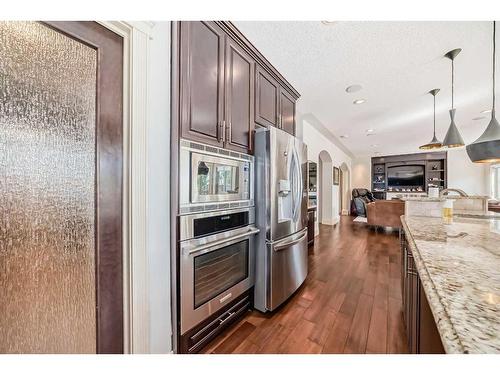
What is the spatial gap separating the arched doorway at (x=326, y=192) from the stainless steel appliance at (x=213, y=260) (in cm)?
499

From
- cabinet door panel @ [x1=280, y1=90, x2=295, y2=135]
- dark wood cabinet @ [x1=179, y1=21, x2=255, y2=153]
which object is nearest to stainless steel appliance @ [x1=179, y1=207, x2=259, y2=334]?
dark wood cabinet @ [x1=179, y1=21, x2=255, y2=153]

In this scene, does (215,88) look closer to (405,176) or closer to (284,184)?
(284,184)

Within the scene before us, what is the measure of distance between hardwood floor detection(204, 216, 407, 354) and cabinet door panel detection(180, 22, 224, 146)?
1452mm

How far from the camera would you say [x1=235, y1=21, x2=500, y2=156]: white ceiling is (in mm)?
1587

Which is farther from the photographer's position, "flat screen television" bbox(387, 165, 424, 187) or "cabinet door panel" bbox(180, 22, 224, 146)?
"flat screen television" bbox(387, 165, 424, 187)

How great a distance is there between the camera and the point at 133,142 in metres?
0.99

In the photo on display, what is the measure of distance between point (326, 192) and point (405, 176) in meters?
4.94

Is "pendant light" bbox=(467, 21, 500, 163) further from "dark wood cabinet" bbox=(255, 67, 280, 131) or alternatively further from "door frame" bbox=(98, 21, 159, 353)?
"door frame" bbox=(98, 21, 159, 353)

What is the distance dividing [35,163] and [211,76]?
3.48ft

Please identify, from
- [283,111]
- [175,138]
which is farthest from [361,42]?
[175,138]

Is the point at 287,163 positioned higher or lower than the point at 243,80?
lower

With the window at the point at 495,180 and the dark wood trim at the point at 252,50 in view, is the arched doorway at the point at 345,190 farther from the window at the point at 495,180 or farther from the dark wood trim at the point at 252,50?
the dark wood trim at the point at 252,50
